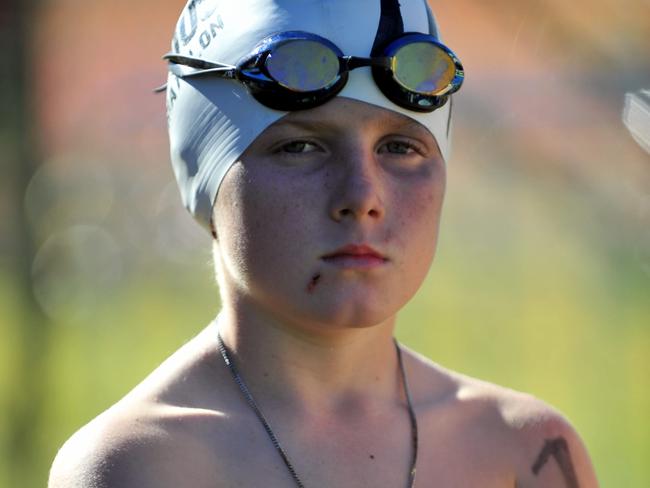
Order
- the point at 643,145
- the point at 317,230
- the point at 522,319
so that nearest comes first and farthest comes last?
the point at 317,230
the point at 643,145
the point at 522,319

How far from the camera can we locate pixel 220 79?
100 inches

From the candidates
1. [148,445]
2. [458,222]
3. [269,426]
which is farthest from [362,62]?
[458,222]

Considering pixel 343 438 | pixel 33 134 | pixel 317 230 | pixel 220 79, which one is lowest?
pixel 33 134

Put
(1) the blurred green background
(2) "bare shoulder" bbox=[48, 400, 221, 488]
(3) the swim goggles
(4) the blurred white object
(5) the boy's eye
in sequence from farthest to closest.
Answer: (1) the blurred green background, (4) the blurred white object, (5) the boy's eye, (3) the swim goggles, (2) "bare shoulder" bbox=[48, 400, 221, 488]

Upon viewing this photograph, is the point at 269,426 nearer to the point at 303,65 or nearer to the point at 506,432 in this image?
the point at 506,432

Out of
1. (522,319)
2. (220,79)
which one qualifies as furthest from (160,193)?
(220,79)

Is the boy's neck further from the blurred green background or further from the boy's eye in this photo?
the blurred green background

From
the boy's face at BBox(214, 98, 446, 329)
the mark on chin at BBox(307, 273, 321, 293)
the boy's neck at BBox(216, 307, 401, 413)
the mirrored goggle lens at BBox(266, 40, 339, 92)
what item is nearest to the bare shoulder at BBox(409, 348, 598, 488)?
the boy's neck at BBox(216, 307, 401, 413)

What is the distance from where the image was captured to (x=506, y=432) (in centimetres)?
273

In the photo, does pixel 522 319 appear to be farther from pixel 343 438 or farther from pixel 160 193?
pixel 343 438

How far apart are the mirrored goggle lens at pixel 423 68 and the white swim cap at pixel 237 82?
61 millimetres

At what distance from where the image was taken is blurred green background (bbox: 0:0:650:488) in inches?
202

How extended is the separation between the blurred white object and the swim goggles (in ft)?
6.11

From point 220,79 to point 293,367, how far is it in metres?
0.70
